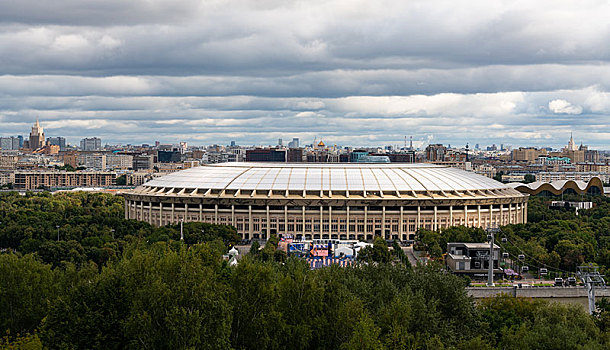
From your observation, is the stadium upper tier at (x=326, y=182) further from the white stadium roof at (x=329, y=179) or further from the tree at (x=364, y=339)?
the tree at (x=364, y=339)

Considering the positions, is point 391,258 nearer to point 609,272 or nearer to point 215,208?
point 609,272

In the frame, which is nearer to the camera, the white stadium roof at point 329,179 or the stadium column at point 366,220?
the stadium column at point 366,220

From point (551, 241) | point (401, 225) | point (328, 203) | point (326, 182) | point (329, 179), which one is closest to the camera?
A: point (551, 241)

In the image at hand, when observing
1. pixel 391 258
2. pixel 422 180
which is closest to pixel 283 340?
pixel 391 258

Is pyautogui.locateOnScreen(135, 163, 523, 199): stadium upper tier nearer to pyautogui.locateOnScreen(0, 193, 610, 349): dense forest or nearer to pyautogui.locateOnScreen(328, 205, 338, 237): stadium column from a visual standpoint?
pyautogui.locateOnScreen(328, 205, 338, 237): stadium column

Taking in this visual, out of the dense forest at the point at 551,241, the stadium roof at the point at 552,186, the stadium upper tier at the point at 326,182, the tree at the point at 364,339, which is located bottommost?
the dense forest at the point at 551,241

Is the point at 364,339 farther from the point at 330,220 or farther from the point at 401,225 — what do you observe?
the point at 401,225

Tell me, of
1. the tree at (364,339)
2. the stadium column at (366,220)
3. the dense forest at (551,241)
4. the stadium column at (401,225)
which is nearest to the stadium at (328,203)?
the stadium column at (401,225)

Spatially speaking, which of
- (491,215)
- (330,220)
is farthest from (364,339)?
(491,215)
